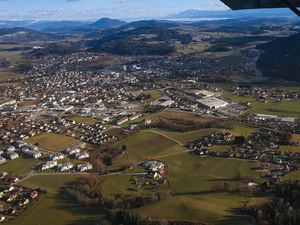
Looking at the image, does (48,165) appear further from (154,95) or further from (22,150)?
(154,95)

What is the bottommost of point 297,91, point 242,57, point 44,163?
point 44,163

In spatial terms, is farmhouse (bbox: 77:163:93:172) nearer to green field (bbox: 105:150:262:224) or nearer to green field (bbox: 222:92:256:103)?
green field (bbox: 105:150:262:224)

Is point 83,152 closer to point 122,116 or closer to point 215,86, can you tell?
point 122,116

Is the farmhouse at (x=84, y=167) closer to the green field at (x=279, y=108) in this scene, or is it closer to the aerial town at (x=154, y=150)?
the aerial town at (x=154, y=150)

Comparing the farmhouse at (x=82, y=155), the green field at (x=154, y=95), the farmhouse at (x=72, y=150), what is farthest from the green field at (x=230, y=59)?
the farmhouse at (x=82, y=155)

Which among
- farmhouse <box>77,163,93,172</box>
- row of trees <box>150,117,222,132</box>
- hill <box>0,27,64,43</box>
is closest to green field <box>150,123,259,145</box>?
row of trees <box>150,117,222,132</box>

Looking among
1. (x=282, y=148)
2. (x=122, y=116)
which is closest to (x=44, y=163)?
(x=122, y=116)
